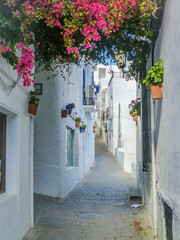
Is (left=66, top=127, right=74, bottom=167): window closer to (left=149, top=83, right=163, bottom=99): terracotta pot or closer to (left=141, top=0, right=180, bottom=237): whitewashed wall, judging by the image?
(left=141, top=0, right=180, bottom=237): whitewashed wall

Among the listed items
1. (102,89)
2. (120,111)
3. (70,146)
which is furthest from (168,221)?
(102,89)

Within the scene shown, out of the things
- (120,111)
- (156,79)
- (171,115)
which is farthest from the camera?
(120,111)

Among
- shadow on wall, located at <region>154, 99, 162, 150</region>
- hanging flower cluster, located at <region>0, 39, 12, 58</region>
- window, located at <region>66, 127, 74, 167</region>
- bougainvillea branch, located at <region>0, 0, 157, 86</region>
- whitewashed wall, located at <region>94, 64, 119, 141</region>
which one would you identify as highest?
whitewashed wall, located at <region>94, 64, 119, 141</region>

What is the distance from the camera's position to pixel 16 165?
566 centimetres

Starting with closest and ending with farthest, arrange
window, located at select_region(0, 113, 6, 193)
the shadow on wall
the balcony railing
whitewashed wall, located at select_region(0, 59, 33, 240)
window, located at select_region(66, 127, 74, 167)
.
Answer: whitewashed wall, located at select_region(0, 59, 33, 240) → window, located at select_region(0, 113, 6, 193) → the shadow on wall → window, located at select_region(66, 127, 74, 167) → the balcony railing

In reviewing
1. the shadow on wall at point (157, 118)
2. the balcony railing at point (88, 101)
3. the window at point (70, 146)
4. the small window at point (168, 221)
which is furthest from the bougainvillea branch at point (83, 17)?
the balcony railing at point (88, 101)

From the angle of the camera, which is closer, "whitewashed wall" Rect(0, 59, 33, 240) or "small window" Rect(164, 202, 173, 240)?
"small window" Rect(164, 202, 173, 240)

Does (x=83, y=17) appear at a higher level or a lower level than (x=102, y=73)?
lower

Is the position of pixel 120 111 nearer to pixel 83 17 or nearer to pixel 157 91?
pixel 157 91

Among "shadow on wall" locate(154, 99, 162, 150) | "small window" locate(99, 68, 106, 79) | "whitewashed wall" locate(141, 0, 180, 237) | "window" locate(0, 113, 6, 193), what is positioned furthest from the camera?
"small window" locate(99, 68, 106, 79)

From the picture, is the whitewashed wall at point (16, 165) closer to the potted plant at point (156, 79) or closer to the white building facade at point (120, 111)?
the potted plant at point (156, 79)

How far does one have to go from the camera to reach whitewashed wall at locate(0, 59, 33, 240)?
500 cm

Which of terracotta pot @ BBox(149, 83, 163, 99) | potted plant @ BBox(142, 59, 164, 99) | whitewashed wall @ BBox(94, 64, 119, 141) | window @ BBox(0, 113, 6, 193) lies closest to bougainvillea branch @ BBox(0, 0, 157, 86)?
potted plant @ BBox(142, 59, 164, 99)

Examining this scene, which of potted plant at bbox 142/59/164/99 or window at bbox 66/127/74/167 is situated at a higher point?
potted plant at bbox 142/59/164/99
